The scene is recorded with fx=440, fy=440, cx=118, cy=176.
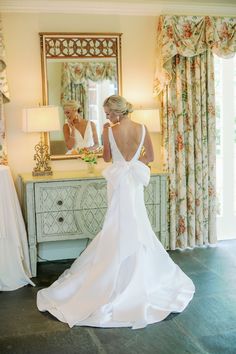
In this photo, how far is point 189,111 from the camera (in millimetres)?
4602

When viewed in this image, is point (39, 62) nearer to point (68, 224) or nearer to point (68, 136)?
point (68, 136)

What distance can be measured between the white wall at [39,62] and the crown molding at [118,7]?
48 millimetres

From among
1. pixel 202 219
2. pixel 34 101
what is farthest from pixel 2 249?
pixel 202 219

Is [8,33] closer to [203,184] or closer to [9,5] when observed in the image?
[9,5]

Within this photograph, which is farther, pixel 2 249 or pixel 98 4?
pixel 98 4

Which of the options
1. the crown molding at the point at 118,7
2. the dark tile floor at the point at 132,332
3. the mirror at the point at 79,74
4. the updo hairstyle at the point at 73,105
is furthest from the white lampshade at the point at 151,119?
the dark tile floor at the point at 132,332

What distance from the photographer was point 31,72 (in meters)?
4.33

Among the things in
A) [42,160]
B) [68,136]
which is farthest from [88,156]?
[42,160]

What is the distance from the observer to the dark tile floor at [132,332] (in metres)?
2.74

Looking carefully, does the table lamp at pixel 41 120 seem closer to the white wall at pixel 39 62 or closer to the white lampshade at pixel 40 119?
the white lampshade at pixel 40 119

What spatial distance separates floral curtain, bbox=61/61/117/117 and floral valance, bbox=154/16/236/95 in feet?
1.84

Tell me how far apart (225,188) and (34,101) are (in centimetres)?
233

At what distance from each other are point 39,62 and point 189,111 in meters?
1.61

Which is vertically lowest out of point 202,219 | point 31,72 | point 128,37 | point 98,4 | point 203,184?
point 202,219
